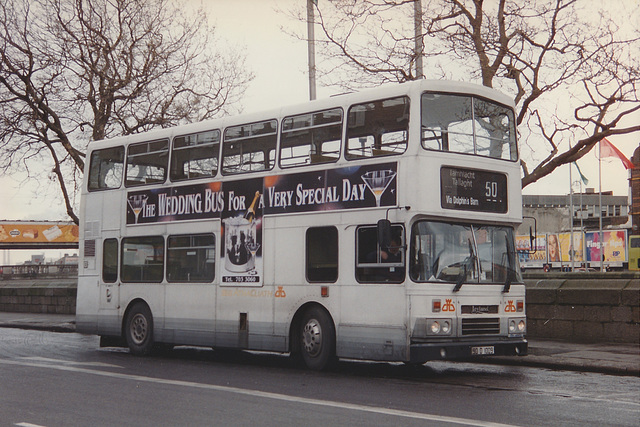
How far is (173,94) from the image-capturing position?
26.4 meters

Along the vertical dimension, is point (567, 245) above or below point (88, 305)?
above

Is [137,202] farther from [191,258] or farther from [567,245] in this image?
→ [567,245]

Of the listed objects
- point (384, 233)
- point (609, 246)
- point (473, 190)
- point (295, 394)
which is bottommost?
point (295, 394)

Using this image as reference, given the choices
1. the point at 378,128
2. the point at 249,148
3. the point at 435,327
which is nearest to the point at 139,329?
the point at 249,148

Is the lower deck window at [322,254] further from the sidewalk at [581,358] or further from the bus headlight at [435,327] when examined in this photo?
the sidewalk at [581,358]

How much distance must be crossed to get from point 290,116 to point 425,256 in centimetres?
353

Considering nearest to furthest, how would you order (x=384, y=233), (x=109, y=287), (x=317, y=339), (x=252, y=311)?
1. (x=384, y=233)
2. (x=317, y=339)
3. (x=252, y=311)
4. (x=109, y=287)

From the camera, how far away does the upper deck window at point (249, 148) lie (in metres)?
14.8

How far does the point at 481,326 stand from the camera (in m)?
13.0

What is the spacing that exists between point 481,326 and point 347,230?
8.02ft

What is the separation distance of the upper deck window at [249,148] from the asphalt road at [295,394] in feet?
11.1

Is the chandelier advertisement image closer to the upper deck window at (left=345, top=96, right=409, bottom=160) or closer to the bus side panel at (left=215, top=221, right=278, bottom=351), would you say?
the bus side panel at (left=215, top=221, right=278, bottom=351)

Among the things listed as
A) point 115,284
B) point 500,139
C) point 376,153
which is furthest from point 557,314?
point 115,284

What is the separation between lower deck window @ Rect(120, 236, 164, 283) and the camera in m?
16.9
